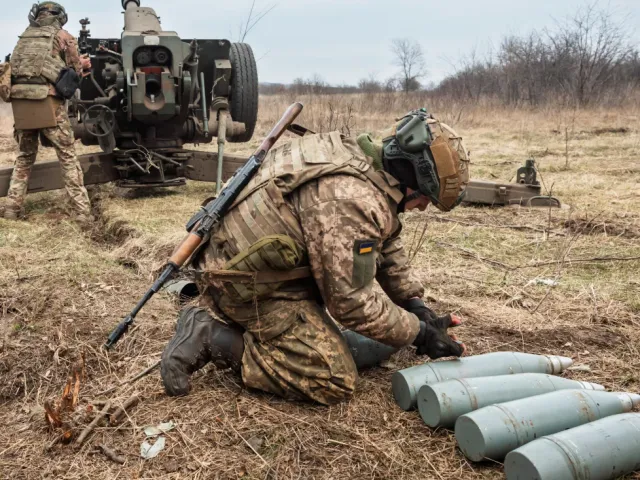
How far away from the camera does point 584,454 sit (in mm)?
2379

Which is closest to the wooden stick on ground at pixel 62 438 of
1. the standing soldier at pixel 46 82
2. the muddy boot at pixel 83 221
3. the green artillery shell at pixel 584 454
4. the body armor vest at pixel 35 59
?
the green artillery shell at pixel 584 454

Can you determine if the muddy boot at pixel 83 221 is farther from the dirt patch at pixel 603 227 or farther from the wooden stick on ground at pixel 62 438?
the dirt patch at pixel 603 227

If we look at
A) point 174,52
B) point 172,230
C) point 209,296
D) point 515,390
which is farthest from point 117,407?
point 174,52

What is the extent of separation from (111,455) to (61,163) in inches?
198

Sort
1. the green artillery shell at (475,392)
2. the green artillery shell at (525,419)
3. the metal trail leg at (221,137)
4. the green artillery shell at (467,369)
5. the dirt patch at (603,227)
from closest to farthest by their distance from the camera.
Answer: the green artillery shell at (525,419) → the green artillery shell at (475,392) → the green artillery shell at (467,369) → the dirt patch at (603,227) → the metal trail leg at (221,137)

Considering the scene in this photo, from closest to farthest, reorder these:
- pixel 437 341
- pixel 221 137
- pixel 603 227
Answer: pixel 437 341 → pixel 603 227 → pixel 221 137

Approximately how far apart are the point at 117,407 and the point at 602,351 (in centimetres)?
261

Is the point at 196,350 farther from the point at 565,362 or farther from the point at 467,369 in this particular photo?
the point at 565,362

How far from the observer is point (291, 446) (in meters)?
2.74

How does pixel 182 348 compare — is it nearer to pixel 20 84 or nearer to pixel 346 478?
pixel 346 478

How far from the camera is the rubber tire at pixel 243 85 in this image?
8.66 m

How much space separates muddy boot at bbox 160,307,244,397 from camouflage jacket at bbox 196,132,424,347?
4.7 inches

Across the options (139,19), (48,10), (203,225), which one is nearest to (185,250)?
(203,225)

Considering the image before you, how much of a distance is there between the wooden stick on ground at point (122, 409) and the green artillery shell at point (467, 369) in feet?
3.94
